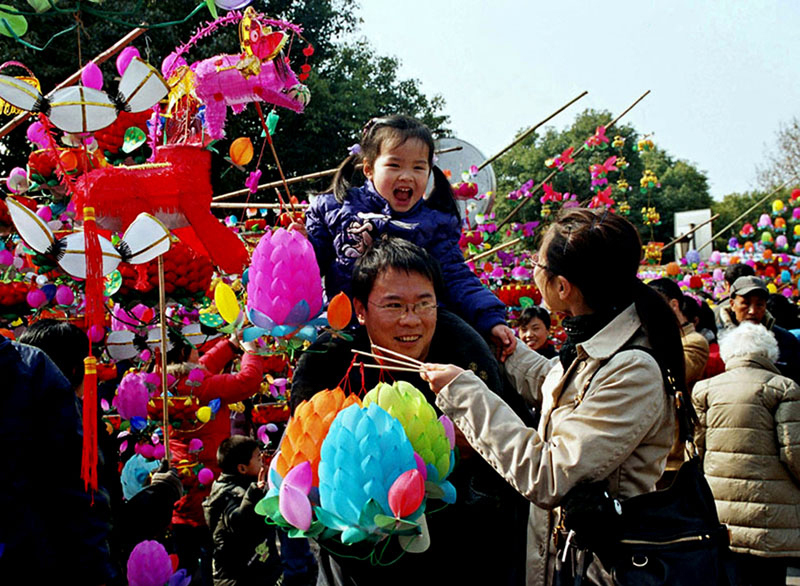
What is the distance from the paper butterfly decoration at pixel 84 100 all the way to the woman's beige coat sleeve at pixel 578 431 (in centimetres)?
103

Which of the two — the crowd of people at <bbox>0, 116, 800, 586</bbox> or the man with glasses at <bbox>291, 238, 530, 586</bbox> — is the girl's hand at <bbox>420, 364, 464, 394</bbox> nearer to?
the crowd of people at <bbox>0, 116, 800, 586</bbox>

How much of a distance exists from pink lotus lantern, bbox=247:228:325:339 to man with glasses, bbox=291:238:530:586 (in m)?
0.11

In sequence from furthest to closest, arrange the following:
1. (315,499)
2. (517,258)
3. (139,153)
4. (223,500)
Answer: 1. (517,258)
2. (223,500)
3. (139,153)
4. (315,499)

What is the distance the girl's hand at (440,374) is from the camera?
5.69ft

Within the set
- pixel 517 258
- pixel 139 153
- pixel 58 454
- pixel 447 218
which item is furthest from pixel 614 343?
pixel 517 258

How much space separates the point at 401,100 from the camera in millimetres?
15633

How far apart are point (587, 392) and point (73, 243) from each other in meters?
1.23

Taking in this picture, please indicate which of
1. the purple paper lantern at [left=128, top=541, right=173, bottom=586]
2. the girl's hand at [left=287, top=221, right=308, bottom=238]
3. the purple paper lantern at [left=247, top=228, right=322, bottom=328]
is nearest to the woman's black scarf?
the purple paper lantern at [left=247, top=228, right=322, bottom=328]

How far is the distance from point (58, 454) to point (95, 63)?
98cm

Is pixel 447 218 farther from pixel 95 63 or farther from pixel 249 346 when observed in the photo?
pixel 95 63

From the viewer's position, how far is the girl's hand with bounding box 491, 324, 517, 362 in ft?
7.45

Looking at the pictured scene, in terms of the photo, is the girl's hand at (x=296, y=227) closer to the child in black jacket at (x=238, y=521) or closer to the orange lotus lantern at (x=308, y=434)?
the orange lotus lantern at (x=308, y=434)

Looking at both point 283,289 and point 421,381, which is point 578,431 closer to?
point 421,381

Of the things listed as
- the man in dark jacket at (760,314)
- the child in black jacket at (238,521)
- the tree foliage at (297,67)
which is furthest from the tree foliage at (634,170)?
the child in black jacket at (238,521)
